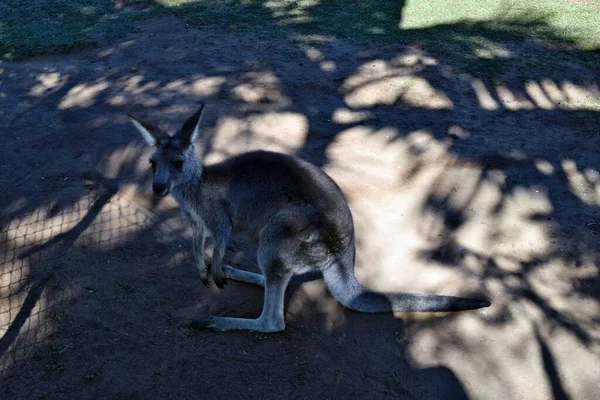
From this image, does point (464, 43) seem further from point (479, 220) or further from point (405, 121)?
point (479, 220)

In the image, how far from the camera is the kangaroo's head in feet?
11.1

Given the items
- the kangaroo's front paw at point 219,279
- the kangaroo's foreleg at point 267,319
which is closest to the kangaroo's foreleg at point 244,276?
Answer: the kangaroo's front paw at point 219,279

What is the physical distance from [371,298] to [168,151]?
162cm

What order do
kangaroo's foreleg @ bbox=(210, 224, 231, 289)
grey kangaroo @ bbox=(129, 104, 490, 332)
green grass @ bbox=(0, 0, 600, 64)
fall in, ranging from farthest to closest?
green grass @ bbox=(0, 0, 600, 64) → kangaroo's foreleg @ bbox=(210, 224, 231, 289) → grey kangaroo @ bbox=(129, 104, 490, 332)

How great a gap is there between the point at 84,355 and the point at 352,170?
2.76 meters

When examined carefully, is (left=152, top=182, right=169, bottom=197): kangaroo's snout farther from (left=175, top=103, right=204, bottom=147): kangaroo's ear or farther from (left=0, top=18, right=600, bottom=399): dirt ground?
(left=0, top=18, right=600, bottom=399): dirt ground

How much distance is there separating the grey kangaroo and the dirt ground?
0.18 m

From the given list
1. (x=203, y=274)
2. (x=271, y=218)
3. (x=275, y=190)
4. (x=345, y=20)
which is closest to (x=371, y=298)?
(x=271, y=218)

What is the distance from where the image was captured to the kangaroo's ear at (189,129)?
3.38 m

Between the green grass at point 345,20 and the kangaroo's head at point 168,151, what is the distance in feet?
14.7

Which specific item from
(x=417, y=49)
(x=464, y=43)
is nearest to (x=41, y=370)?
(x=417, y=49)

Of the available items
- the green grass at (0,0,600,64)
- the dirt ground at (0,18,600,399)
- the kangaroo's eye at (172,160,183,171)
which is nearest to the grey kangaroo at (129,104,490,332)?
the kangaroo's eye at (172,160,183,171)

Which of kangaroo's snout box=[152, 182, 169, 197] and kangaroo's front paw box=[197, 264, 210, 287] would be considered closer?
kangaroo's snout box=[152, 182, 169, 197]

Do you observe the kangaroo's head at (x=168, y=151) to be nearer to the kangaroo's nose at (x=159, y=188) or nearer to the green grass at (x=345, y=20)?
the kangaroo's nose at (x=159, y=188)
